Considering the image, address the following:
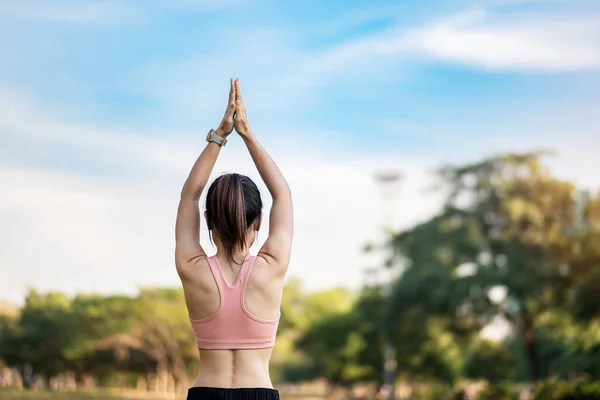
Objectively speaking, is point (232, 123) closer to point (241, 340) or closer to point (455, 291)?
point (241, 340)

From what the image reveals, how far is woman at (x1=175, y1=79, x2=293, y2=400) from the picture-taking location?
2477 mm

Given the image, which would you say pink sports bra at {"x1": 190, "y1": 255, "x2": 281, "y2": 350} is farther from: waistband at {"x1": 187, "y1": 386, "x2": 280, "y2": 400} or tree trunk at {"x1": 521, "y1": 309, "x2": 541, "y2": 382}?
tree trunk at {"x1": 521, "y1": 309, "x2": 541, "y2": 382}

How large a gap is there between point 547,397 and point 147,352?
118 feet

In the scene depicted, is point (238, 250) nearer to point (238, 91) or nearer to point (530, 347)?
point (238, 91)

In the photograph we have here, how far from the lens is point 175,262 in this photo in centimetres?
252

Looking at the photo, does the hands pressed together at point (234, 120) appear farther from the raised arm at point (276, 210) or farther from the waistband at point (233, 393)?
the waistband at point (233, 393)

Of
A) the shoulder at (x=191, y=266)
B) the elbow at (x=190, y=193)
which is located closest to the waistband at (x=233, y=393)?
the shoulder at (x=191, y=266)

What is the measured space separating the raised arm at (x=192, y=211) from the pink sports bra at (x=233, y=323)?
7 centimetres

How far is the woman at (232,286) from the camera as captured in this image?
2477mm

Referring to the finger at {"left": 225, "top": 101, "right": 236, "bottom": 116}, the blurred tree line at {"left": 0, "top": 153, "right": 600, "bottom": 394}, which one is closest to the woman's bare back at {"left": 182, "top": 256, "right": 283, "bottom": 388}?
the finger at {"left": 225, "top": 101, "right": 236, "bottom": 116}

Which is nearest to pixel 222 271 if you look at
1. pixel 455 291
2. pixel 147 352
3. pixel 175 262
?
pixel 175 262

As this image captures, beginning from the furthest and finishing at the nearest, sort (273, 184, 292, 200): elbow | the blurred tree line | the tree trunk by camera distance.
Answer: the tree trunk < the blurred tree line < (273, 184, 292, 200): elbow

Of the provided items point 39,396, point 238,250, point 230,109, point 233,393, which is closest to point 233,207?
point 238,250

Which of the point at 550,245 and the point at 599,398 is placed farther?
the point at 550,245
